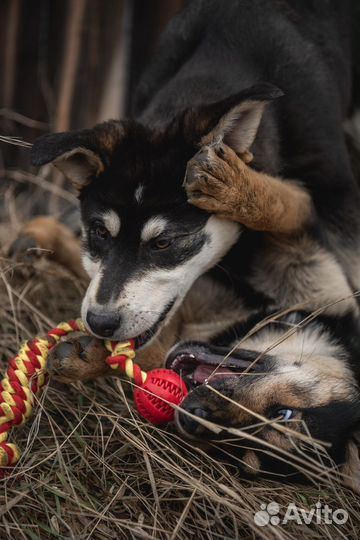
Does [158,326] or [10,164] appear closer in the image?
[158,326]

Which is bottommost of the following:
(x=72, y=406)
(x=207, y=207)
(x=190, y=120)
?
(x=72, y=406)

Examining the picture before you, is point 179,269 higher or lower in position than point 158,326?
higher

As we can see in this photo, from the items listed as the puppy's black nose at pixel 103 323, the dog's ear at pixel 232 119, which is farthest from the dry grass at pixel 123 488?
the dog's ear at pixel 232 119

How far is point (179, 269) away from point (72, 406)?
2.96 feet

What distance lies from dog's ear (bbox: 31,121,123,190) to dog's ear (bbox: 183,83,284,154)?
0.38m

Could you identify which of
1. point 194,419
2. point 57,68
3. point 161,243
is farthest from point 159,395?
point 57,68

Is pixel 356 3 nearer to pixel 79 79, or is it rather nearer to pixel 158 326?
pixel 79 79

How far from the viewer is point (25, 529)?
2.72 m

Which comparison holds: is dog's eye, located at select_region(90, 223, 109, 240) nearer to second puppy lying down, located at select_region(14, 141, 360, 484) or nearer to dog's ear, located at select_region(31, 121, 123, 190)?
dog's ear, located at select_region(31, 121, 123, 190)

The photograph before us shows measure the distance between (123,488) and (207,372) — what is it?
663 mm

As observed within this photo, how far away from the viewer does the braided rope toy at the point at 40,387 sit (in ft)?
9.60

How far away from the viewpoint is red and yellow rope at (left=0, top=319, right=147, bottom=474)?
9.56 ft

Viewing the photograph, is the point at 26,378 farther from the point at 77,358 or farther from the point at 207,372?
the point at 207,372

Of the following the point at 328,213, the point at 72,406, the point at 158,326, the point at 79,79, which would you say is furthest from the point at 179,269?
the point at 79,79
